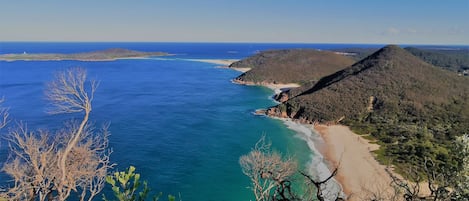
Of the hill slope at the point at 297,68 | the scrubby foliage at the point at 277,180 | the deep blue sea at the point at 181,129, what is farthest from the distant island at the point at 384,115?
the hill slope at the point at 297,68

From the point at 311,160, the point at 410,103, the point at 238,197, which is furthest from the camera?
the point at 410,103

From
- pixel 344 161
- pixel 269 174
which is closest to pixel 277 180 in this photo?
pixel 269 174

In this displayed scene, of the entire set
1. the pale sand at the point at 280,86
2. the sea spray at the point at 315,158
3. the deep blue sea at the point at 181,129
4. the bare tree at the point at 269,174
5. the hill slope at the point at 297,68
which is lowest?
the pale sand at the point at 280,86

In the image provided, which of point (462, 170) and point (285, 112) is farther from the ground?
point (462, 170)

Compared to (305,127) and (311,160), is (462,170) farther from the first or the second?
(305,127)

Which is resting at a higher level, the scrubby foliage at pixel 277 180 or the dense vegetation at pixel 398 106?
the scrubby foliage at pixel 277 180

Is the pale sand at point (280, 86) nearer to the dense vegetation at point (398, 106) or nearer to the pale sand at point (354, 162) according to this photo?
the dense vegetation at point (398, 106)

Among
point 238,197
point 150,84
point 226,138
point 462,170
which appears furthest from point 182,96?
point 462,170
